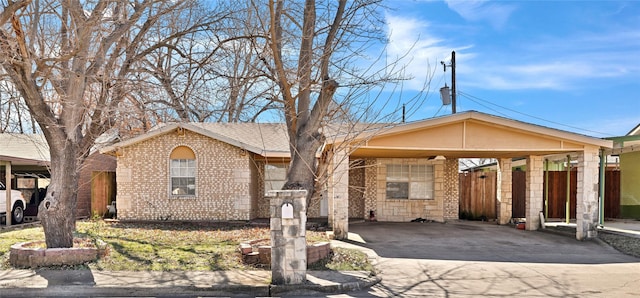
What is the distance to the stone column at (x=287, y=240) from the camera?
7.16 m

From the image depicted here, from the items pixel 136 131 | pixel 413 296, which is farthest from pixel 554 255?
pixel 136 131

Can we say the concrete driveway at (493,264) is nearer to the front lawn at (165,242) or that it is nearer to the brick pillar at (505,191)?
the front lawn at (165,242)

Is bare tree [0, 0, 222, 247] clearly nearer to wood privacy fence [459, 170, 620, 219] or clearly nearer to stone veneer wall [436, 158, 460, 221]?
stone veneer wall [436, 158, 460, 221]

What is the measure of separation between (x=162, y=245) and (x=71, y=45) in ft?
15.9

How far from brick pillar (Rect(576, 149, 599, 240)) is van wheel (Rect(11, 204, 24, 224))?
17669mm

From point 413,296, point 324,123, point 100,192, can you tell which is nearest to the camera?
point 413,296

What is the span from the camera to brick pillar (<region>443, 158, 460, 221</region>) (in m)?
16.8

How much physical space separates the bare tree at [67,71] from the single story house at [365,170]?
4.60 m

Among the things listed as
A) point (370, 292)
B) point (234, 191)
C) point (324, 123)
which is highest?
point (324, 123)

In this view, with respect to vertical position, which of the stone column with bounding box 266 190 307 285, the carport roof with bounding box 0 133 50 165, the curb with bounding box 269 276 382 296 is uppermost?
the carport roof with bounding box 0 133 50 165

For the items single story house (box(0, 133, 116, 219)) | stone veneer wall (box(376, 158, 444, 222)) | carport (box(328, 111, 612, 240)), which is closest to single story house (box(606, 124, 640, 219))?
carport (box(328, 111, 612, 240))

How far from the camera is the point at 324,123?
29.6ft

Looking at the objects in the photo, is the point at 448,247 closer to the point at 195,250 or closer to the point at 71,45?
the point at 195,250

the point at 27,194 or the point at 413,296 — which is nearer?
the point at 413,296
